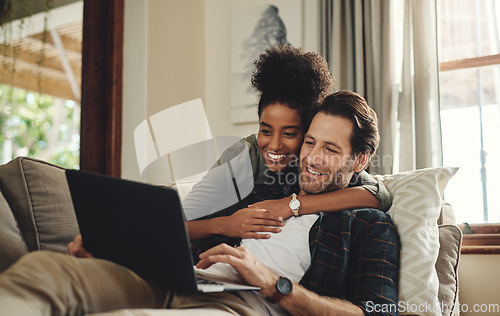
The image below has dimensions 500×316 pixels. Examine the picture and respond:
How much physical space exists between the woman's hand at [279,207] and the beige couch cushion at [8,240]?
27.2 inches

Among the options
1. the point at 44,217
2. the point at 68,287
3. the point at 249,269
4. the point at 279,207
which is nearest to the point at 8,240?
the point at 44,217

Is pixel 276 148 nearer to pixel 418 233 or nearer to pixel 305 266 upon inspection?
pixel 305 266

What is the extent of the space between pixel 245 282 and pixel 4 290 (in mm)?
566

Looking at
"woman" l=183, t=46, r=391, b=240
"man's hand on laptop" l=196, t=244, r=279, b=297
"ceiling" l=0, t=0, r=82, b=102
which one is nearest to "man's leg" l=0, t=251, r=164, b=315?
"man's hand on laptop" l=196, t=244, r=279, b=297

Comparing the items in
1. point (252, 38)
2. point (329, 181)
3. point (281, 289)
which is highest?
point (252, 38)

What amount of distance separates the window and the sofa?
108 cm

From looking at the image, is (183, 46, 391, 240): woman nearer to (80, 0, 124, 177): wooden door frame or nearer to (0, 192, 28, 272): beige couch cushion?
(0, 192, 28, 272): beige couch cushion

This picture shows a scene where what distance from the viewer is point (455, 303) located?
54.9 inches

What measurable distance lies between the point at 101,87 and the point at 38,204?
1.68 metres

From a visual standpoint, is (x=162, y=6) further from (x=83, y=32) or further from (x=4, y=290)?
(x=4, y=290)

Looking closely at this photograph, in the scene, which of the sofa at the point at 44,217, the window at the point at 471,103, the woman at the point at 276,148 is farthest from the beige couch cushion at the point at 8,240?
the window at the point at 471,103

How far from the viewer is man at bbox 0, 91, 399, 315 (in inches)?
35.2

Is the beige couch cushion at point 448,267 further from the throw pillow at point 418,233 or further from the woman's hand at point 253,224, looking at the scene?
the woman's hand at point 253,224

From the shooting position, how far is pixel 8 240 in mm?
1249
